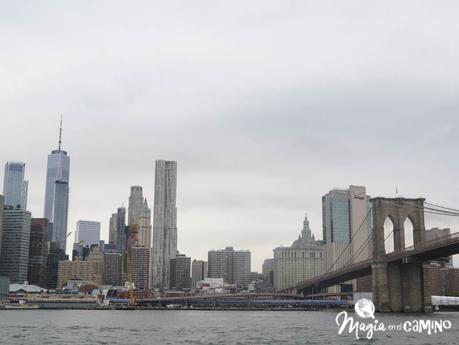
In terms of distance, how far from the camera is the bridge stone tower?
90.9 meters

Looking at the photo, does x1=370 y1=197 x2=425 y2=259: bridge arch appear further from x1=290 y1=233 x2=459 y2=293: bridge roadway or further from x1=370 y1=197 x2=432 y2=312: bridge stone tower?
x1=290 y1=233 x2=459 y2=293: bridge roadway

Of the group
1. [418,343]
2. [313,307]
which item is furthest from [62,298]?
[418,343]

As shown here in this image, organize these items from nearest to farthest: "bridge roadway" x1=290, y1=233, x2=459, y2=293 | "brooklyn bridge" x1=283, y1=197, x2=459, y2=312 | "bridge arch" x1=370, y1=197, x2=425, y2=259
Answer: "bridge roadway" x1=290, y1=233, x2=459, y2=293 → "brooklyn bridge" x1=283, y1=197, x2=459, y2=312 → "bridge arch" x1=370, y1=197, x2=425, y2=259

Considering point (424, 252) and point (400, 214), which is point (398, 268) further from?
point (424, 252)

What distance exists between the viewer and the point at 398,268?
3652 inches

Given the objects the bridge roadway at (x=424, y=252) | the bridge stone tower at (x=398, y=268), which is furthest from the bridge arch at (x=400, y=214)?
the bridge roadway at (x=424, y=252)

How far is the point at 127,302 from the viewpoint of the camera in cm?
18900

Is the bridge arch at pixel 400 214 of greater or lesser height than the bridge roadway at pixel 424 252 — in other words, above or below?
above

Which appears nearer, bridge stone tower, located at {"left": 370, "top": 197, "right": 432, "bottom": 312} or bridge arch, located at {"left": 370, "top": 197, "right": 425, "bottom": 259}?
bridge stone tower, located at {"left": 370, "top": 197, "right": 432, "bottom": 312}

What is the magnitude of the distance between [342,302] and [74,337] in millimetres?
117073

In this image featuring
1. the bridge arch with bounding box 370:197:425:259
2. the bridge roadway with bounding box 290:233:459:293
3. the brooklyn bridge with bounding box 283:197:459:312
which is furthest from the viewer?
the bridge arch with bounding box 370:197:425:259

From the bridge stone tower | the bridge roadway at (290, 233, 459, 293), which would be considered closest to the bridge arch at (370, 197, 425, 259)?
the bridge stone tower

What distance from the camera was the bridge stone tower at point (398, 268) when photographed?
298ft

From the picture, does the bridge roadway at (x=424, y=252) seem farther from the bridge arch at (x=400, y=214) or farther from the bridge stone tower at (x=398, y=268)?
the bridge arch at (x=400, y=214)
